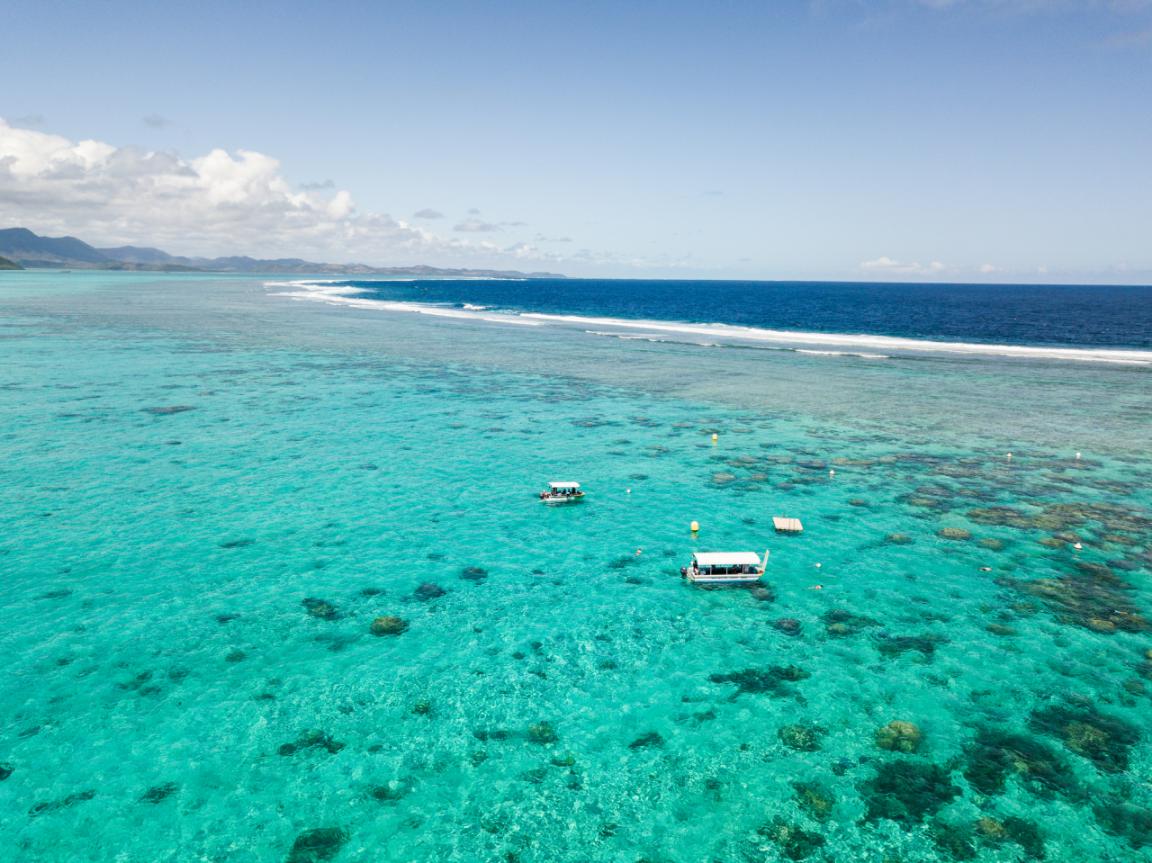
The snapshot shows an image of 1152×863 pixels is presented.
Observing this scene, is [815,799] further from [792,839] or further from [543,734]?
[543,734]

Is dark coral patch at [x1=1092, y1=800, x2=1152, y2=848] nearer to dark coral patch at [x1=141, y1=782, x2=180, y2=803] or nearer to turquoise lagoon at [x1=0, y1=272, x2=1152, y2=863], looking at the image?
turquoise lagoon at [x1=0, y1=272, x2=1152, y2=863]

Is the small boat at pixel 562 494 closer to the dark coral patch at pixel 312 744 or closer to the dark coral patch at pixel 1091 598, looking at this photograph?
the dark coral patch at pixel 312 744

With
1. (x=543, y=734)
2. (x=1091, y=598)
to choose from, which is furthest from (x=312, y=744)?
(x=1091, y=598)

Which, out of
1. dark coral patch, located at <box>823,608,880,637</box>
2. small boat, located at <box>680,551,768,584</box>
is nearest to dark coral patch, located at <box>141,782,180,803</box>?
small boat, located at <box>680,551,768,584</box>

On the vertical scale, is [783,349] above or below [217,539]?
above

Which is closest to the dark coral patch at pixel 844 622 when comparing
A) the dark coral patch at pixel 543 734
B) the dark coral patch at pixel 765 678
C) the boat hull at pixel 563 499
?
the dark coral patch at pixel 765 678

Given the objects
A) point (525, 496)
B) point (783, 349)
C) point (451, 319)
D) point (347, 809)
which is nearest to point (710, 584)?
point (525, 496)

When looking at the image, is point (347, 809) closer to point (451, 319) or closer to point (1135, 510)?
point (1135, 510)
